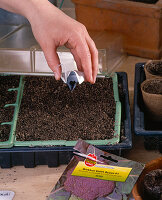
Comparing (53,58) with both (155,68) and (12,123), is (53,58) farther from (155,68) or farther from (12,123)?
(155,68)

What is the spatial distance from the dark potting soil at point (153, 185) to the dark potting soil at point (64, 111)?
190mm

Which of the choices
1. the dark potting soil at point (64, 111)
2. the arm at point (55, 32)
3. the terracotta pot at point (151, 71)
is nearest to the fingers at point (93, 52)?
the arm at point (55, 32)

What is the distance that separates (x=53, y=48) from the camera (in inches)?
35.1

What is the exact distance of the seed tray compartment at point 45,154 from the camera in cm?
95

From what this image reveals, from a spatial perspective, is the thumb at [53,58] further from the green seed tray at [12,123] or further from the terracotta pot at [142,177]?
the terracotta pot at [142,177]

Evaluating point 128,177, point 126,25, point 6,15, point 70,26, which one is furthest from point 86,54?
point 6,15

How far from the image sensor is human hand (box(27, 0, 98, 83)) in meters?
0.88

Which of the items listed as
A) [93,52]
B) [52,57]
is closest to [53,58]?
[52,57]

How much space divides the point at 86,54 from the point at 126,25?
0.61 meters

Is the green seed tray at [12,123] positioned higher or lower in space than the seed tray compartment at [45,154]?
higher

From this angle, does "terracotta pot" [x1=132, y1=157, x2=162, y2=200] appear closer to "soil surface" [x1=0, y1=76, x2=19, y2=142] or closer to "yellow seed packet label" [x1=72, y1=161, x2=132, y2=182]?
"yellow seed packet label" [x1=72, y1=161, x2=132, y2=182]

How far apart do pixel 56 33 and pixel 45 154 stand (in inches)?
13.1

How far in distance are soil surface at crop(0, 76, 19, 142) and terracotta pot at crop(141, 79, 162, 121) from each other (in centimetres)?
41

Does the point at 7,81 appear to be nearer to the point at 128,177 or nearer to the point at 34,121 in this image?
the point at 34,121
